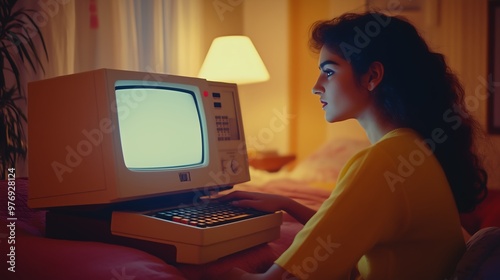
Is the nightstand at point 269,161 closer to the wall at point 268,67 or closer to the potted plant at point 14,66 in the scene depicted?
the wall at point 268,67

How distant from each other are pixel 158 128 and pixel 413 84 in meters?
0.57

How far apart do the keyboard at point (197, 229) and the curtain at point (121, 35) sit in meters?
1.12

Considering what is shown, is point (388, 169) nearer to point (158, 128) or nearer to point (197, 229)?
point (197, 229)

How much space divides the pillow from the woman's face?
1596 mm

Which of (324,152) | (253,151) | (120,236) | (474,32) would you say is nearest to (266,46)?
(253,151)

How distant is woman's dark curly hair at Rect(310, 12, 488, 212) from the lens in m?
1.01

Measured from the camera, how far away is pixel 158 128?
1.14 m

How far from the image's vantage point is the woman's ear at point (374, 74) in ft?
3.34

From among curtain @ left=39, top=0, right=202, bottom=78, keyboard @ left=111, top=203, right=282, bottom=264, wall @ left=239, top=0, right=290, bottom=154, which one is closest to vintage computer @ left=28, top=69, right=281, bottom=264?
keyboard @ left=111, top=203, right=282, bottom=264

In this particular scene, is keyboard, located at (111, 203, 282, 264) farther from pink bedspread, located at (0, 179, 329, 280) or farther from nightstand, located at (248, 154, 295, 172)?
nightstand, located at (248, 154, 295, 172)

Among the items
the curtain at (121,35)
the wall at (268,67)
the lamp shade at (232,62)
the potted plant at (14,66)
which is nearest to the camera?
the potted plant at (14,66)

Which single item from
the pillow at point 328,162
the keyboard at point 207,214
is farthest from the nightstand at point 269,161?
the keyboard at point 207,214

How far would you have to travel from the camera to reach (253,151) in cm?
367

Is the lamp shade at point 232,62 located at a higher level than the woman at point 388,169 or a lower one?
higher
